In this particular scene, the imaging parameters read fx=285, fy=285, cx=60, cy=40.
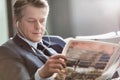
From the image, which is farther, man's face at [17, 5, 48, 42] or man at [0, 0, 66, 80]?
man's face at [17, 5, 48, 42]

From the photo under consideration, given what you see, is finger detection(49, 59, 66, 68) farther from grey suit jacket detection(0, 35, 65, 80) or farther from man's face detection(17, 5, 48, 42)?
man's face detection(17, 5, 48, 42)

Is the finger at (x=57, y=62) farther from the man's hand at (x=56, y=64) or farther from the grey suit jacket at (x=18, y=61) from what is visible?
the grey suit jacket at (x=18, y=61)

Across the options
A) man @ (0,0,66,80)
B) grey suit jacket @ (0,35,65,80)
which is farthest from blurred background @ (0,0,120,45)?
grey suit jacket @ (0,35,65,80)

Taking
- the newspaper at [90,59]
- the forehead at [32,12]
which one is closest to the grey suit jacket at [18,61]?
the forehead at [32,12]

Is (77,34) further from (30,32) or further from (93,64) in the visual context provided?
(93,64)

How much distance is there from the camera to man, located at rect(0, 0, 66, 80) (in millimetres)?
1380

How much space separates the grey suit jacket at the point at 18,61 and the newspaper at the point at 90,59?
25 centimetres

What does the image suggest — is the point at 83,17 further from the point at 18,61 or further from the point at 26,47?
the point at 18,61

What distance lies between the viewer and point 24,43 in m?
1.52

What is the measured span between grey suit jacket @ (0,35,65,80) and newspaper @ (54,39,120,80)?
25 centimetres

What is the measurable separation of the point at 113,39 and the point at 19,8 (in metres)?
0.81

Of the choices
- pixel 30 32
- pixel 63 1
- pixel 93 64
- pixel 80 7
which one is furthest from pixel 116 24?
pixel 93 64

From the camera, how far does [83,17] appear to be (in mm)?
2691

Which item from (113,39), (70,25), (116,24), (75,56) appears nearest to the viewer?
(75,56)
